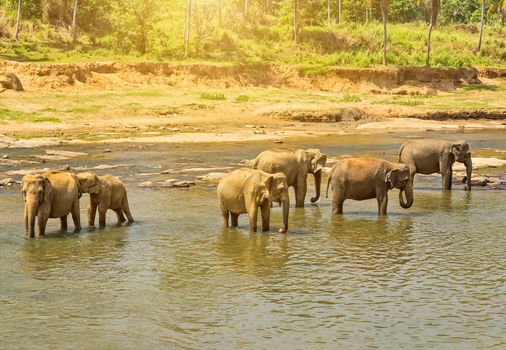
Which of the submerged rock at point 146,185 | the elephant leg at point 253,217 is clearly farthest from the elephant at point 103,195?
the submerged rock at point 146,185

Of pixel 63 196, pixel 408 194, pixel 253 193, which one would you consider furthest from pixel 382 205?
pixel 63 196

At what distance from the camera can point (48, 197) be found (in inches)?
690

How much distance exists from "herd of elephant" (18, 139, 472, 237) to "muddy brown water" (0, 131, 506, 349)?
457 millimetres

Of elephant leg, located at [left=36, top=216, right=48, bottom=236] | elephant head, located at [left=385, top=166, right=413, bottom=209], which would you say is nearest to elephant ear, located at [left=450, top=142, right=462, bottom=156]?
elephant head, located at [left=385, top=166, right=413, bottom=209]

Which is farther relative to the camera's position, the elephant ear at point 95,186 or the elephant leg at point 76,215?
the elephant ear at point 95,186

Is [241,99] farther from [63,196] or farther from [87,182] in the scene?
[63,196]

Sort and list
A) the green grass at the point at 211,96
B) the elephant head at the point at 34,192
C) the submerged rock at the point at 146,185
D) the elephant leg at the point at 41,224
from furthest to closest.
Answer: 1. the green grass at the point at 211,96
2. the submerged rock at the point at 146,185
3. the elephant leg at the point at 41,224
4. the elephant head at the point at 34,192

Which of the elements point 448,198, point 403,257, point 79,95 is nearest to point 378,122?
point 79,95

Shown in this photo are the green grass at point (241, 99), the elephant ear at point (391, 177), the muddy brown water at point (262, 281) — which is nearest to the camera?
the muddy brown water at point (262, 281)

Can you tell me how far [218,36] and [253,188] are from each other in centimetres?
5324

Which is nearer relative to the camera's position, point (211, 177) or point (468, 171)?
point (468, 171)

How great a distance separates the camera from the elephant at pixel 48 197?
17172 millimetres

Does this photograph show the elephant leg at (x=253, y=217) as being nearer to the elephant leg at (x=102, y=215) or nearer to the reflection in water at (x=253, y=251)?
the reflection in water at (x=253, y=251)

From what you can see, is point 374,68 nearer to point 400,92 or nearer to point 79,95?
point 400,92
